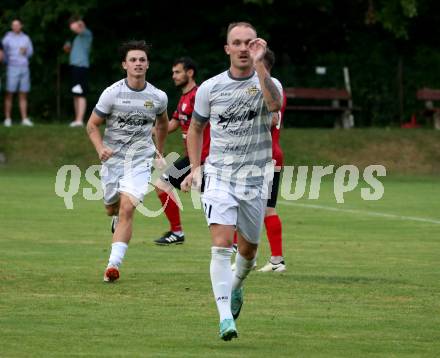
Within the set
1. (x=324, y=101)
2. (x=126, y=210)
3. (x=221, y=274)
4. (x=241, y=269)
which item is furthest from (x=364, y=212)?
(x=324, y=101)

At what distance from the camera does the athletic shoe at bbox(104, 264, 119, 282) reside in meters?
13.1

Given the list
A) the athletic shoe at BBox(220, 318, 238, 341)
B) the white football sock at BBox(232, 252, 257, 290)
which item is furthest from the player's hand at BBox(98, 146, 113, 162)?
the athletic shoe at BBox(220, 318, 238, 341)

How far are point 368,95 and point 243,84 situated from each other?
94.2ft

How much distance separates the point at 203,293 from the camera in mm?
12414

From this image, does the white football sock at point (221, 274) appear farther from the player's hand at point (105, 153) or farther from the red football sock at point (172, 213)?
the red football sock at point (172, 213)

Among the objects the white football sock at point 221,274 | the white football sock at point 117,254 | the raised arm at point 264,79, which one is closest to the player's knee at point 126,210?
the white football sock at point 117,254

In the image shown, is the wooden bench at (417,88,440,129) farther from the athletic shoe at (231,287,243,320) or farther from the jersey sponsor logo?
the athletic shoe at (231,287,243,320)

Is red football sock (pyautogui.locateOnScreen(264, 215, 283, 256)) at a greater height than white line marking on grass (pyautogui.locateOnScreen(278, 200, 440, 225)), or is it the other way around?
red football sock (pyautogui.locateOnScreen(264, 215, 283, 256))

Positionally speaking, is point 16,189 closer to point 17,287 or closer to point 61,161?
point 61,161

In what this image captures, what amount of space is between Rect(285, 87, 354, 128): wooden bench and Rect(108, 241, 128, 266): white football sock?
76.0 ft

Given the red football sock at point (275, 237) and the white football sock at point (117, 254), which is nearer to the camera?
the white football sock at point (117, 254)

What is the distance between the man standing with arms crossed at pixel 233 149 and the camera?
1005cm

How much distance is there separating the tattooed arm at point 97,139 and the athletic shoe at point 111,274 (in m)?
1.12

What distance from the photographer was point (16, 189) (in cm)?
2606
